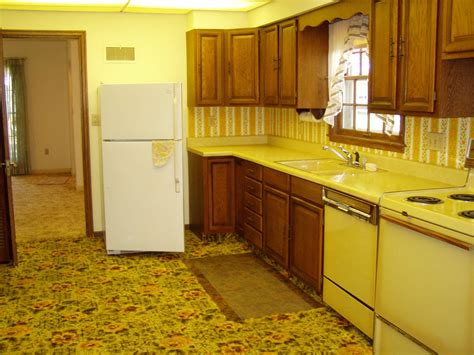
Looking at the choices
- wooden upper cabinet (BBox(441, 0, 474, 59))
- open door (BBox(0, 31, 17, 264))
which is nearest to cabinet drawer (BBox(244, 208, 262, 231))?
open door (BBox(0, 31, 17, 264))

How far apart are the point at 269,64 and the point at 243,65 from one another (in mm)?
309

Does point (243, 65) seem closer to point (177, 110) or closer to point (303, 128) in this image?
point (303, 128)

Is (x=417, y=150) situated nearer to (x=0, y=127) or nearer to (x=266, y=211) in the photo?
(x=266, y=211)

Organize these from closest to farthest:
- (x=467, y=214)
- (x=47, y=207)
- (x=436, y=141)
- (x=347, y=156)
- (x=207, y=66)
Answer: (x=467, y=214) < (x=436, y=141) < (x=347, y=156) < (x=207, y=66) < (x=47, y=207)

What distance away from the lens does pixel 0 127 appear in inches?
181

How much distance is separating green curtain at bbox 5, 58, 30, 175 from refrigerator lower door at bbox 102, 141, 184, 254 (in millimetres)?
5354

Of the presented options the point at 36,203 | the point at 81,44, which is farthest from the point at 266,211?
the point at 36,203

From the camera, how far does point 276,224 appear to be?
14.9 feet

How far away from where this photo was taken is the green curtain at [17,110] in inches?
378

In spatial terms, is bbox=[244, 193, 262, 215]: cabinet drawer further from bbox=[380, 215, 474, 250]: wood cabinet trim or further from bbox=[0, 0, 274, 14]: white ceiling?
bbox=[380, 215, 474, 250]: wood cabinet trim

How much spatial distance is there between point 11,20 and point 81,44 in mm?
658

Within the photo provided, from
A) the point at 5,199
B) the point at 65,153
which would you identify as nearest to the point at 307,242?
the point at 5,199

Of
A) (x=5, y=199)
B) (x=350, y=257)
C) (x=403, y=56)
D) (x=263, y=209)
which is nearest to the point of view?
(x=403, y=56)

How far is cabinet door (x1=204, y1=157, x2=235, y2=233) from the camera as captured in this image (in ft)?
17.6
